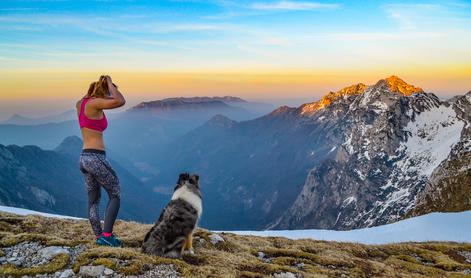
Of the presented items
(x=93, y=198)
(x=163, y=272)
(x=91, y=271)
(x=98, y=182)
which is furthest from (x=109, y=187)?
(x=163, y=272)

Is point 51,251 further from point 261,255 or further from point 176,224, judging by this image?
point 261,255

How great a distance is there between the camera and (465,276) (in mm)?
25531

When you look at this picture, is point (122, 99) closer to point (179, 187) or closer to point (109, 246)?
point (179, 187)

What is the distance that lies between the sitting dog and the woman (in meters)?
2.42

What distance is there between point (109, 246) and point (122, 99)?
6393mm

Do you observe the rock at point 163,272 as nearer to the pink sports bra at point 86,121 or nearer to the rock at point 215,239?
the pink sports bra at point 86,121

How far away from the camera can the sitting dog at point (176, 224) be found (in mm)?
16438

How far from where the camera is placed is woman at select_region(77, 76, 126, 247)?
1689cm

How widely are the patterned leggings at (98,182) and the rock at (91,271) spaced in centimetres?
270

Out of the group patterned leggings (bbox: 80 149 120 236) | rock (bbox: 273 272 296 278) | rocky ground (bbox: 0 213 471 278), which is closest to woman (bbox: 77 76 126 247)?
Result: patterned leggings (bbox: 80 149 120 236)

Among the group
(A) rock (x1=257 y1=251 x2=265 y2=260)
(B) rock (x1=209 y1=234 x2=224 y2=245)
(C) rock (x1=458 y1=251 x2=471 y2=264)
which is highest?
(B) rock (x1=209 y1=234 x2=224 y2=245)

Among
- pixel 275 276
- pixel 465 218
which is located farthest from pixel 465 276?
pixel 465 218

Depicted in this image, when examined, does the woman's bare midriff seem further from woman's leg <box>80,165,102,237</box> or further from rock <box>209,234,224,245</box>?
rock <box>209,234,224,245</box>

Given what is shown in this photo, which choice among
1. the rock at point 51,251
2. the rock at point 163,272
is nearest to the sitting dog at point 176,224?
the rock at point 163,272
